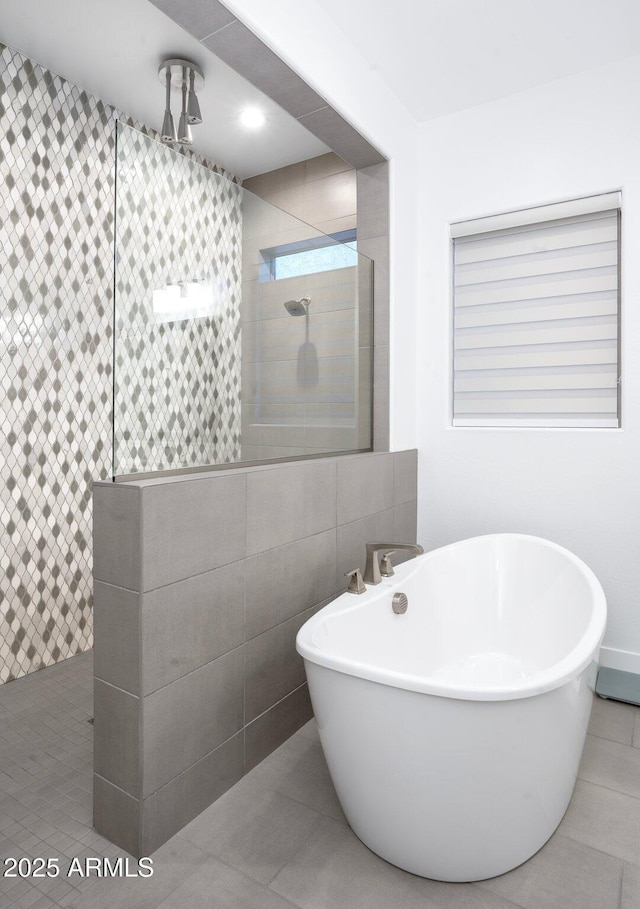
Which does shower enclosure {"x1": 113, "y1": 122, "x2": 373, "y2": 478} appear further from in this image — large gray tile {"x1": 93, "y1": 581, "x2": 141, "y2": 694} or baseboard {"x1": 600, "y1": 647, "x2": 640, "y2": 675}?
baseboard {"x1": 600, "y1": 647, "x2": 640, "y2": 675}

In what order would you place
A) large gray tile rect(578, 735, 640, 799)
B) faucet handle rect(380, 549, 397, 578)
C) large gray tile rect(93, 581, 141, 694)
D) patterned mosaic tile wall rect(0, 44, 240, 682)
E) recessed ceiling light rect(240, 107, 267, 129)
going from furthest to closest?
recessed ceiling light rect(240, 107, 267, 129), patterned mosaic tile wall rect(0, 44, 240, 682), faucet handle rect(380, 549, 397, 578), large gray tile rect(578, 735, 640, 799), large gray tile rect(93, 581, 141, 694)

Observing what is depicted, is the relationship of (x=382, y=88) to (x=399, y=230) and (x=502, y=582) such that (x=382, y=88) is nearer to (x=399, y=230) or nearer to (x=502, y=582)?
(x=399, y=230)

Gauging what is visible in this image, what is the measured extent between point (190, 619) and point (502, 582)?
58.2 inches

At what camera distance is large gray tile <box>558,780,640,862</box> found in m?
1.47

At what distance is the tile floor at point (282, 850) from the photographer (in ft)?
4.25

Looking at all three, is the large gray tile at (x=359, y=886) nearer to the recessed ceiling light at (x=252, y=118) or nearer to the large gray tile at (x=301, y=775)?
the large gray tile at (x=301, y=775)

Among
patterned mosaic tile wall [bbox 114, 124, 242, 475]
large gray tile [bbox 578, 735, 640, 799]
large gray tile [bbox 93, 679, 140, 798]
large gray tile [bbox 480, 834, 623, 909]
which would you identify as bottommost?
large gray tile [bbox 578, 735, 640, 799]

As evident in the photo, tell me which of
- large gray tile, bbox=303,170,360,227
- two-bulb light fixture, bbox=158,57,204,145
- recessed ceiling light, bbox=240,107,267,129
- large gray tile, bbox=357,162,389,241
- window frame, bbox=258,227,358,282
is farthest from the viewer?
large gray tile, bbox=303,170,360,227

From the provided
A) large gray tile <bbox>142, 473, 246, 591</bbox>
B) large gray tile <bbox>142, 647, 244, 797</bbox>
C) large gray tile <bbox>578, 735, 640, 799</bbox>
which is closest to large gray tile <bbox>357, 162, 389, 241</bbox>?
large gray tile <bbox>142, 473, 246, 591</bbox>

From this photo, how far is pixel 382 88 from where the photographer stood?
2590 mm

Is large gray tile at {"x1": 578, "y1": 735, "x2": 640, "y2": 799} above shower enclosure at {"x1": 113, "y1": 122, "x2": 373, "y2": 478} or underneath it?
underneath

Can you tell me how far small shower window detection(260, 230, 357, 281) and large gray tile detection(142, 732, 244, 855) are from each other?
1561mm

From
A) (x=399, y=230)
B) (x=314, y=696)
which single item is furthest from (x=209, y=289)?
(x=399, y=230)

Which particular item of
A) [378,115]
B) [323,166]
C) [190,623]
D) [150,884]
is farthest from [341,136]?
[150,884]
